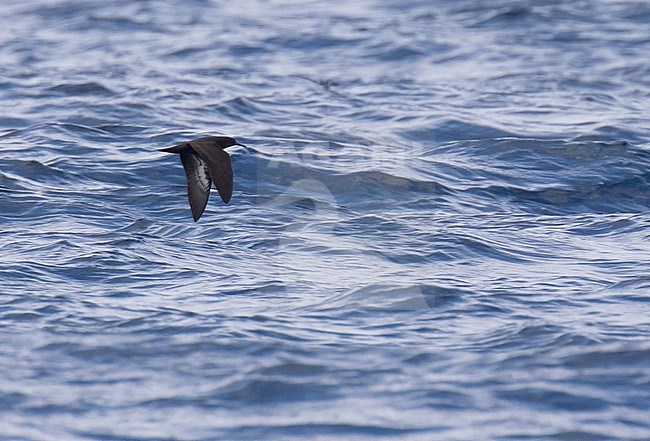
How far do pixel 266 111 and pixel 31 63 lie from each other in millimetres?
4365

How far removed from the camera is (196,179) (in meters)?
8.27

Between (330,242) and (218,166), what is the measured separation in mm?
1643

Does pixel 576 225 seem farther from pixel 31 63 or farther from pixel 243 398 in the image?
pixel 31 63

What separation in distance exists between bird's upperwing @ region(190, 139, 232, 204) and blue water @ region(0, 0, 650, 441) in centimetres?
77

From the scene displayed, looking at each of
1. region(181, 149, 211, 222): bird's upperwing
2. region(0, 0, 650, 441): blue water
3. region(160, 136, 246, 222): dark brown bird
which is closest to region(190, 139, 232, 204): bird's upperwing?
region(160, 136, 246, 222): dark brown bird

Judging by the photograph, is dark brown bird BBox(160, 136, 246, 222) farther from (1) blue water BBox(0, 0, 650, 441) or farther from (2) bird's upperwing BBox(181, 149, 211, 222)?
(1) blue water BBox(0, 0, 650, 441)

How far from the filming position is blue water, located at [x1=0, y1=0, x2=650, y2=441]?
6.02 meters

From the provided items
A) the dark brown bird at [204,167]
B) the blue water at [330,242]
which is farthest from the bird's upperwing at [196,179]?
the blue water at [330,242]

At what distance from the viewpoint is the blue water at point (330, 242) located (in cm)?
602

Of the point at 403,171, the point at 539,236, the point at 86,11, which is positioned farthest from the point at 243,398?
the point at 86,11

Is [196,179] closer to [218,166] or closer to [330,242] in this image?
[218,166]

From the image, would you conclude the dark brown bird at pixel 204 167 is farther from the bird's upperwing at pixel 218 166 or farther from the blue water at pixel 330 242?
the blue water at pixel 330 242

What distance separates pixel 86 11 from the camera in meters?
19.9

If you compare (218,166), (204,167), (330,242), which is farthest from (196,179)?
(330,242)
